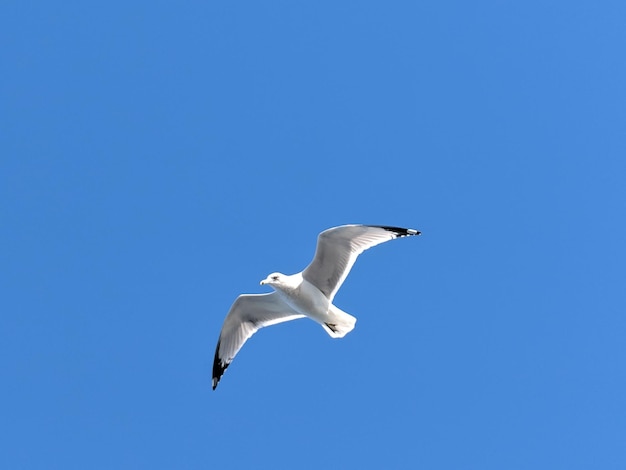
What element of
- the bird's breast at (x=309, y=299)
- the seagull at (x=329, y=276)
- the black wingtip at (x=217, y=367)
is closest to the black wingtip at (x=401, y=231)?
the seagull at (x=329, y=276)

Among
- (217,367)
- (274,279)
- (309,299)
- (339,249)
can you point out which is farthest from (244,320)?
(339,249)

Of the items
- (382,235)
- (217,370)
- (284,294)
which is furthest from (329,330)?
(217,370)

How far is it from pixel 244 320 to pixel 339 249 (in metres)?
2.30

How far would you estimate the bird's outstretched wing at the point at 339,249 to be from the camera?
11398mm

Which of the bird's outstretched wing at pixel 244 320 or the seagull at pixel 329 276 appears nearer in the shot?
the seagull at pixel 329 276

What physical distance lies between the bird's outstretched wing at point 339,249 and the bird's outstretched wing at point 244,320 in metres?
0.91

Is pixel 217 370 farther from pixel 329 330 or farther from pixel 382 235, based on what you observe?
pixel 382 235

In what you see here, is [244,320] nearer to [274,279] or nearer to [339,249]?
Answer: [274,279]

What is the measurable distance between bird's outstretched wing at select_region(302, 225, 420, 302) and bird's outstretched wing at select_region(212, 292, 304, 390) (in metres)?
0.91

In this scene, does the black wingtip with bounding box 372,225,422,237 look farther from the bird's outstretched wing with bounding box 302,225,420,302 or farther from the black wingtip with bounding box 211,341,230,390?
the black wingtip with bounding box 211,341,230,390

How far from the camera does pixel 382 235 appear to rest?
11.5m

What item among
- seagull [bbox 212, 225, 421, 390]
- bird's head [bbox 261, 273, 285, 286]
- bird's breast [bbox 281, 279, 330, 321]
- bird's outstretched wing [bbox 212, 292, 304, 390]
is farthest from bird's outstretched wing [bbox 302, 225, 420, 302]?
bird's outstretched wing [bbox 212, 292, 304, 390]

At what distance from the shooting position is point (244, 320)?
1302 cm

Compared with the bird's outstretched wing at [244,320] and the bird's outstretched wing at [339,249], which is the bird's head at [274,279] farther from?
the bird's outstretched wing at [244,320]
